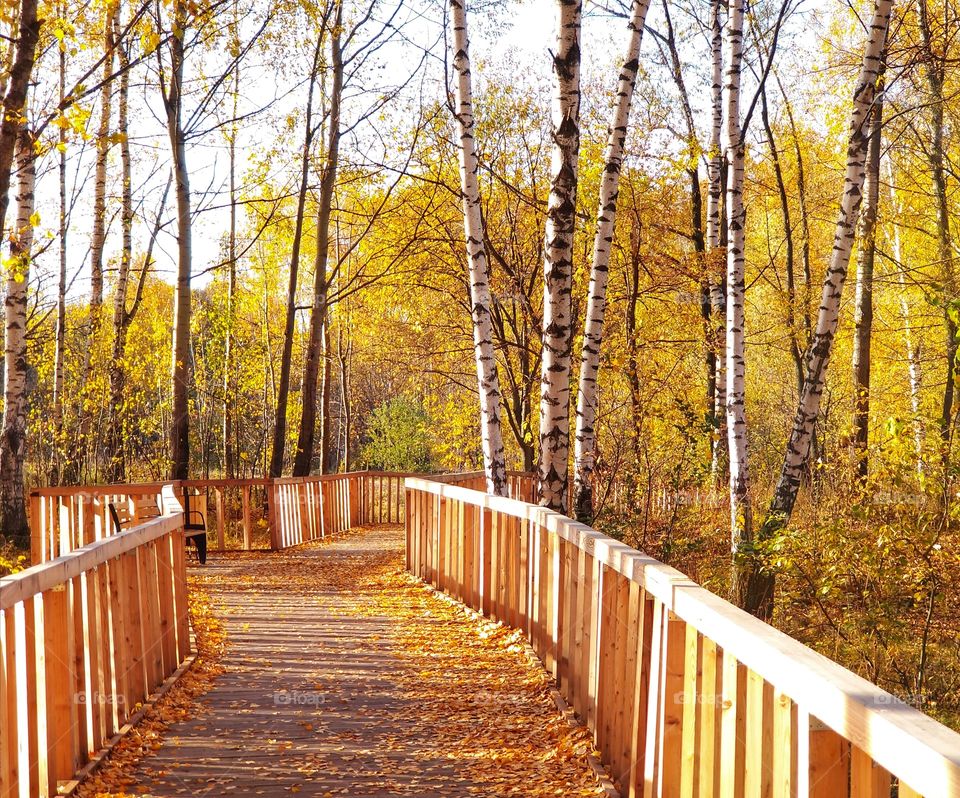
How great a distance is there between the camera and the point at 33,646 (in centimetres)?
386

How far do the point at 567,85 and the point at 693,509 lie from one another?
636 centimetres

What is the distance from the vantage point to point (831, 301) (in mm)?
10289

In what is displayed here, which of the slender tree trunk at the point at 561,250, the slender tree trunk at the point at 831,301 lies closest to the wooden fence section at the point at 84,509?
the slender tree trunk at the point at 561,250

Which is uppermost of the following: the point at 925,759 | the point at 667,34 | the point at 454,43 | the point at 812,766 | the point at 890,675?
the point at 667,34

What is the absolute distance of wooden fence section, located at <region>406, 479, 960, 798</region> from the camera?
81.3 inches

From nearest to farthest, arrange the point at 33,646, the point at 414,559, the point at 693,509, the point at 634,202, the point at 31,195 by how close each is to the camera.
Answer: the point at 33,646 → the point at 414,559 → the point at 693,509 → the point at 31,195 → the point at 634,202

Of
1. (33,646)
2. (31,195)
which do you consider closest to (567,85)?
(33,646)

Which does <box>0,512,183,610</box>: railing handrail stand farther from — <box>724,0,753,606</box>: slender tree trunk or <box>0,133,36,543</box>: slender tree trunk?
<box>0,133,36,543</box>: slender tree trunk

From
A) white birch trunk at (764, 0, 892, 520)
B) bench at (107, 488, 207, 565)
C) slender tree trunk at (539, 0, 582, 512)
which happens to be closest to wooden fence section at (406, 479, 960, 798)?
slender tree trunk at (539, 0, 582, 512)

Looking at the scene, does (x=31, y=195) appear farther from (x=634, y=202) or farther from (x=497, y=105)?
(x=634, y=202)

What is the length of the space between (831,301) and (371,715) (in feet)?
22.2

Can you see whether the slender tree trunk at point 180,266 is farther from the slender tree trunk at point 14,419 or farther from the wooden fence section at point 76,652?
the wooden fence section at point 76,652

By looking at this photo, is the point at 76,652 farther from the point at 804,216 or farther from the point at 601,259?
the point at 804,216
